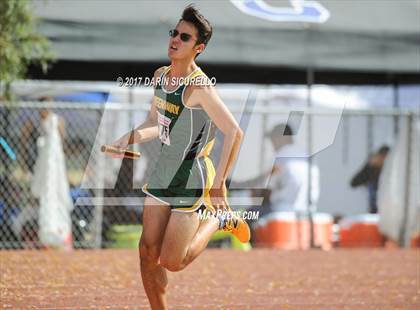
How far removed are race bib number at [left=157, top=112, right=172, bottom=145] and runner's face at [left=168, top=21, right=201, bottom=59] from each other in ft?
1.32

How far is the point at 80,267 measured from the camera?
10.6m

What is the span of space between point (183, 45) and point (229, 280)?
14.2 feet

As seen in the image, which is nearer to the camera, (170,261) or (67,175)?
(170,261)

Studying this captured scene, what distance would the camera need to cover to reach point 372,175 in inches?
585

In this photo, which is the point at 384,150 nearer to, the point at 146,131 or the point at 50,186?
the point at 50,186

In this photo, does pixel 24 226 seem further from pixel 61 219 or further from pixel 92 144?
pixel 92 144

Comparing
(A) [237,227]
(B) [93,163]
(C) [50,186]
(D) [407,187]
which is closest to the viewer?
(A) [237,227]

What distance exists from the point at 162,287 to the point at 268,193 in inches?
321

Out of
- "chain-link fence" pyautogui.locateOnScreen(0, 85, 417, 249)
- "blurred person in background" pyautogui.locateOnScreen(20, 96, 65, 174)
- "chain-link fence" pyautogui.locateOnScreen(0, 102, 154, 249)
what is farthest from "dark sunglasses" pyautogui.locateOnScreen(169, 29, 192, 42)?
"blurred person in background" pyautogui.locateOnScreen(20, 96, 65, 174)

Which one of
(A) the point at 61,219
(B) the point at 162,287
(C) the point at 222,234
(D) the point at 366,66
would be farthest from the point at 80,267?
(D) the point at 366,66

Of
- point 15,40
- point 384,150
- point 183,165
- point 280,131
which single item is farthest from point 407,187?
point 183,165

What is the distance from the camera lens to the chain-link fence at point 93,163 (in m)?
12.9

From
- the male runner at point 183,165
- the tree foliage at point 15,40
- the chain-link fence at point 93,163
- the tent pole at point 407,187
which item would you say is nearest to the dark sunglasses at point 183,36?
the male runner at point 183,165

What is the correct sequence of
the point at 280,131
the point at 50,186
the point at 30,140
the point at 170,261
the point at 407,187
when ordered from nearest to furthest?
the point at 170,261
the point at 50,186
the point at 30,140
the point at 280,131
the point at 407,187
